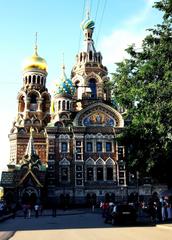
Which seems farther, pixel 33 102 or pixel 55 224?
pixel 33 102

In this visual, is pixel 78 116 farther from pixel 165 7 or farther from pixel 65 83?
pixel 165 7

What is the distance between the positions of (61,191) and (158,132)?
25.5 meters

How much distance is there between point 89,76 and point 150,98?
111ft

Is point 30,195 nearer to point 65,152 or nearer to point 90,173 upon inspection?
point 65,152

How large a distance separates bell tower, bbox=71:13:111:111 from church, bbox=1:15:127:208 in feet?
1.92

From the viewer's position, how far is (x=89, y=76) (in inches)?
2092

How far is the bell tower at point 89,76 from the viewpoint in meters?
52.1

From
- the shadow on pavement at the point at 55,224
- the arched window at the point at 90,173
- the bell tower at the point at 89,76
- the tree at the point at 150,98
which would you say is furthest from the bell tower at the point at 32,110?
the tree at the point at 150,98

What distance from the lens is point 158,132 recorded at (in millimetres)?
20062

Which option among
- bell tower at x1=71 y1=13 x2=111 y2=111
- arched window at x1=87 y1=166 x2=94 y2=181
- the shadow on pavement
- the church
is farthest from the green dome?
the shadow on pavement

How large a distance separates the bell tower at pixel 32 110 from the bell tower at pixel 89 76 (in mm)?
4919

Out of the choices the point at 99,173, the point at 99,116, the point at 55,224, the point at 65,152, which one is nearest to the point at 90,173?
the point at 99,173

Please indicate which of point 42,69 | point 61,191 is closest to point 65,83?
point 42,69

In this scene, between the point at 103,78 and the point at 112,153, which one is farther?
the point at 103,78
